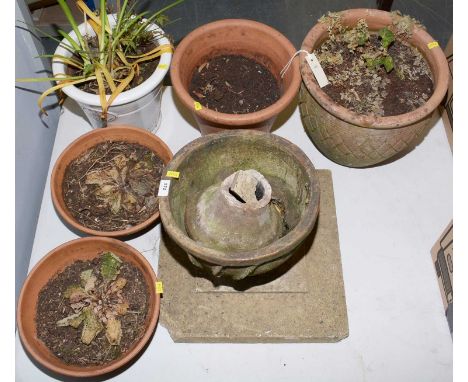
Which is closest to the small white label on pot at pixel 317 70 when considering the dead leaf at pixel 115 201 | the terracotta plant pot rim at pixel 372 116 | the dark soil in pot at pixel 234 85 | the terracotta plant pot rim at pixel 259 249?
the terracotta plant pot rim at pixel 372 116

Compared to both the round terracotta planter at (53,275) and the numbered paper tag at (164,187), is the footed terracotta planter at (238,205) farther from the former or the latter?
the round terracotta planter at (53,275)

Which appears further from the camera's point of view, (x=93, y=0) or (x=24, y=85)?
(x=93, y=0)

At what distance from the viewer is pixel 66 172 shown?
1788 mm

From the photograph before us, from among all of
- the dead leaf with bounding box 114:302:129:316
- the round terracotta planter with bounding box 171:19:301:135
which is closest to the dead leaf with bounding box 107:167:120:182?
the round terracotta planter with bounding box 171:19:301:135

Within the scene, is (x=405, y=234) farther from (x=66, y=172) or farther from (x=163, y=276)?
(x=66, y=172)

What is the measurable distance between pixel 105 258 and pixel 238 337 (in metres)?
0.53

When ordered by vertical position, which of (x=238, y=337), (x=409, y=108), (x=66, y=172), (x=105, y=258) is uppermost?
(x=409, y=108)

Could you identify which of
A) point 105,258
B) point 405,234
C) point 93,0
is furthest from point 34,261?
point 405,234

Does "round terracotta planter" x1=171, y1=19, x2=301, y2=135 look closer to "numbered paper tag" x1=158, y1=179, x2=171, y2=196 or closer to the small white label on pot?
the small white label on pot

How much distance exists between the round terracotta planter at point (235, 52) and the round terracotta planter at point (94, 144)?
0.61 ft

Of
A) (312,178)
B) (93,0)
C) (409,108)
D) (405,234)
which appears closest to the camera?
(312,178)

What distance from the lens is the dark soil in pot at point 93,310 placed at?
154 cm

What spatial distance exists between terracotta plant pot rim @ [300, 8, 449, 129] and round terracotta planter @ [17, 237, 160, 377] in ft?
2.72

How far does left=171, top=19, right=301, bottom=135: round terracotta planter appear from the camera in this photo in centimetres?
172
